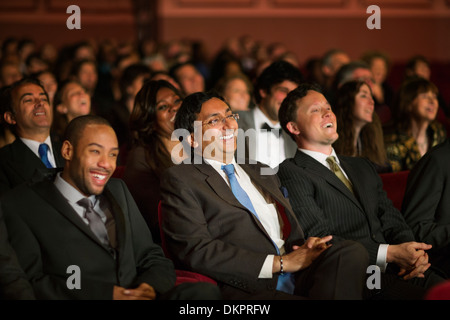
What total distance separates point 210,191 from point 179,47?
4.90 m

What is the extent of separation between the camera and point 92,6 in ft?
34.2

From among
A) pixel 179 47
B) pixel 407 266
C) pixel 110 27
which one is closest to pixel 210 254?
pixel 407 266

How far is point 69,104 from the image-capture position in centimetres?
391

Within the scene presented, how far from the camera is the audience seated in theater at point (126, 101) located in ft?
13.8

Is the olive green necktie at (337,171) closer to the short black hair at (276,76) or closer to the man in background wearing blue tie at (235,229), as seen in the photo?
the man in background wearing blue tie at (235,229)

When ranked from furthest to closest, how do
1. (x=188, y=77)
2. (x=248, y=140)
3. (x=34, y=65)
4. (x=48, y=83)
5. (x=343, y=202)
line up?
(x=34, y=65) < (x=188, y=77) < (x=48, y=83) < (x=248, y=140) < (x=343, y=202)

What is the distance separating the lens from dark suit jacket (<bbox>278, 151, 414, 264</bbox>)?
2.50m

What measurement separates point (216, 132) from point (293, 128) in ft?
1.39

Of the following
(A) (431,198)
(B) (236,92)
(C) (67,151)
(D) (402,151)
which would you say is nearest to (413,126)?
(D) (402,151)

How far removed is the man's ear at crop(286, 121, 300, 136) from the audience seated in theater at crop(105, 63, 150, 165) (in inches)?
65.4

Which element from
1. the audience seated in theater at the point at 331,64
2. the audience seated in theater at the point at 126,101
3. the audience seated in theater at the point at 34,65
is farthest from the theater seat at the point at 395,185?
the audience seated in theater at the point at 34,65

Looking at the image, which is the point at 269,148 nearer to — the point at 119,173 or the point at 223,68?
the point at 119,173

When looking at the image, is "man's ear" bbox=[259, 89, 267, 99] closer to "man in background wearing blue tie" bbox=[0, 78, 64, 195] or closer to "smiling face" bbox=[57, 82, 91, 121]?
"smiling face" bbox=[57, 82, 91, 121]

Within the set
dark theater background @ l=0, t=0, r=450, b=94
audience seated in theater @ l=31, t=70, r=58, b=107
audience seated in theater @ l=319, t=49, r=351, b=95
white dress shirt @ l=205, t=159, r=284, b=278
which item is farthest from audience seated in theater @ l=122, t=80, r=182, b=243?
dark theater background @ l=0, t=0, r=450, b=94
